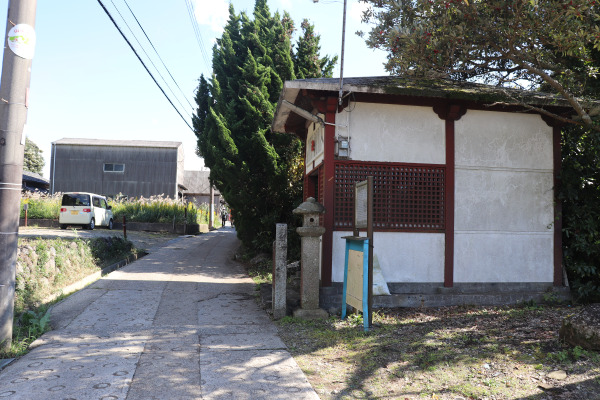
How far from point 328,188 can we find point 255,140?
460 cm

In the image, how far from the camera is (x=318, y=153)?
7.64 meters

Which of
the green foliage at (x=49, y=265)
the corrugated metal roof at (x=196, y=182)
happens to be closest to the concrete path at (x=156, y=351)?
the green foliage at (x=49, y=265)

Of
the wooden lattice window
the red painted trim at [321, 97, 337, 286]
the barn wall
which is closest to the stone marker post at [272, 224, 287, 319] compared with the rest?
the red painted trim at [321, 97, 337, 286]

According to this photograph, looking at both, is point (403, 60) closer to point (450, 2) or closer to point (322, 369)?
point (450, 2)

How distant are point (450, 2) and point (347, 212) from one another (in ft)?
11.2

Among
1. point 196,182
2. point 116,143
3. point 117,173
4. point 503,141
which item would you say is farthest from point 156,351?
point 196,182

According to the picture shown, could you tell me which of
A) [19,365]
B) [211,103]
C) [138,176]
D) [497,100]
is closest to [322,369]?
[19,365]

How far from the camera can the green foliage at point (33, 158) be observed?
5056 centimetres

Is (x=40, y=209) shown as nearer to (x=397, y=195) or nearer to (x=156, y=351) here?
(x=156, y=351)

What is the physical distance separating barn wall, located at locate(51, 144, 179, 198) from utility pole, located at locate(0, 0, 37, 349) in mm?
31589

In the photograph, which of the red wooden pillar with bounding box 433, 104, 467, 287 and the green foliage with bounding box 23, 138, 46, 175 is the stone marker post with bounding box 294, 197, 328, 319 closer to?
the red wooden pillar with bounding box 433, 104, 467, 287

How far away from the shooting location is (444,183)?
7125 millimetres

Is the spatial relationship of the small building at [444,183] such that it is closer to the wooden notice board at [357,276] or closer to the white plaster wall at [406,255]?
the white plaster wall at [406,255]

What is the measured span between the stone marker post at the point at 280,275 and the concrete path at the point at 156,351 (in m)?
0.27
